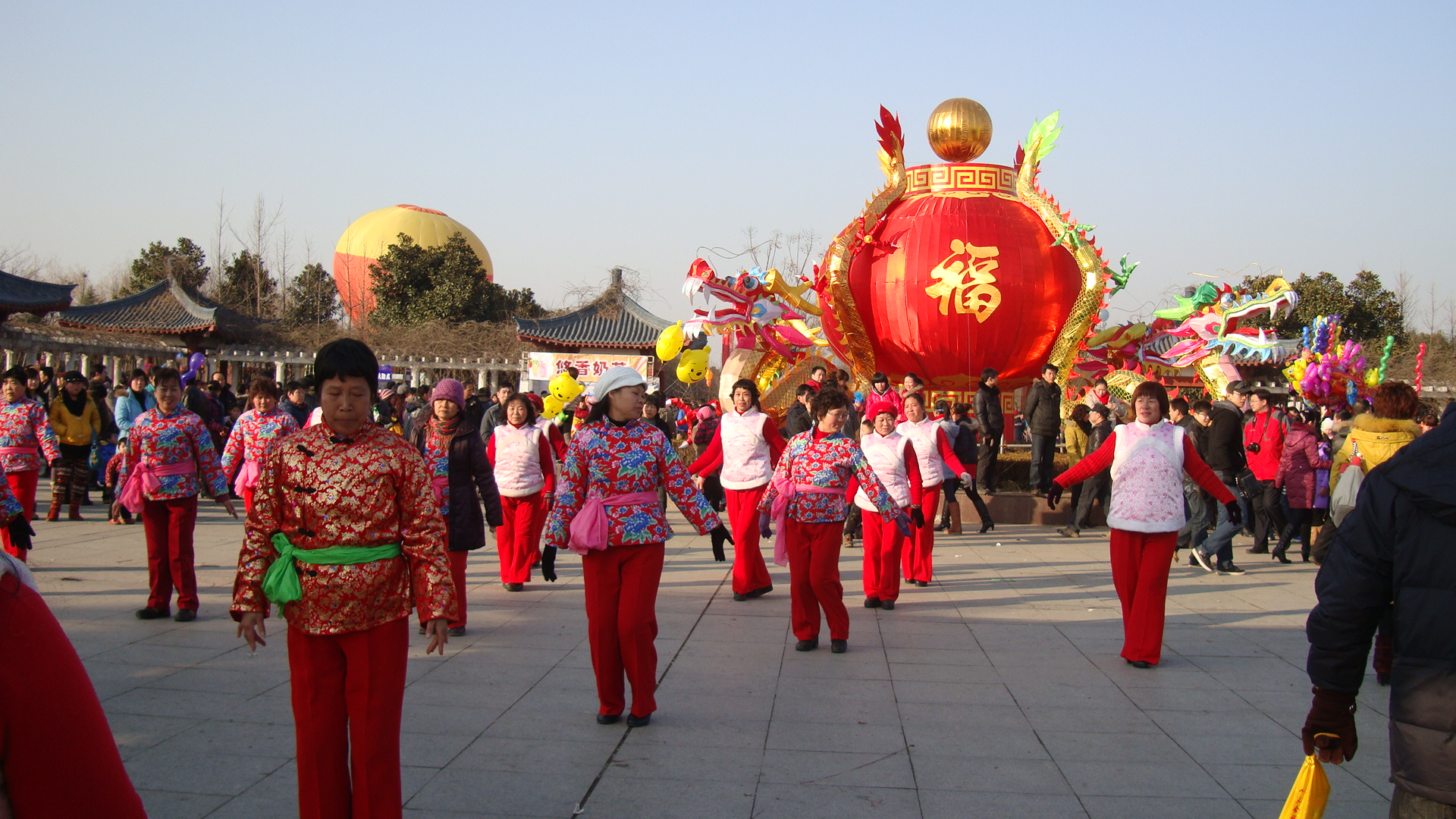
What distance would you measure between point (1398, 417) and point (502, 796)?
469cm

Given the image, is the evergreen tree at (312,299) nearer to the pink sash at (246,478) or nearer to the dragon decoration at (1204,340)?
the dragon decoration at (1204,340)

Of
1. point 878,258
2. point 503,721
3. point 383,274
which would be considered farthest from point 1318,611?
point 383,274

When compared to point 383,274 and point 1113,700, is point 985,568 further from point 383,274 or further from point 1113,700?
point 383,274

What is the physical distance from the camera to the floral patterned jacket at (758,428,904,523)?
5395 mm

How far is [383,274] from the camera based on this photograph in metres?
30.8

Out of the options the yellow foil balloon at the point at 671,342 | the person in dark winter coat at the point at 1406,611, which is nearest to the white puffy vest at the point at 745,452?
the person in dark winter coat at the point at 1406,611

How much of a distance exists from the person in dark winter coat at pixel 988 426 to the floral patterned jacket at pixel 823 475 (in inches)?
262

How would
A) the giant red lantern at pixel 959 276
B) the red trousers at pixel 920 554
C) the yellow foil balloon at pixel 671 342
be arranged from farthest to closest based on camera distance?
the yellow foil balloon at pixel 671 342, the giant red lantern at pixel 959 276, the red trousers at pixel 920 554

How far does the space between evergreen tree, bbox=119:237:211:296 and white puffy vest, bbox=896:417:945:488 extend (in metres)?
31.6

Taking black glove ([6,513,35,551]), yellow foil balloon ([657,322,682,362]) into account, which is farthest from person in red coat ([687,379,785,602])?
yellow foil balloon ([657,322,682,362])

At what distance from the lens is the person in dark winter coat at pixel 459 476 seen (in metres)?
5.52

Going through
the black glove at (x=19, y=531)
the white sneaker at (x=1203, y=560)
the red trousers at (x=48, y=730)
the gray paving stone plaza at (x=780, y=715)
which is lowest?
the white sneaker at (x=1203, y=560)

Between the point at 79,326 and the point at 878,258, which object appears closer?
the point at 878,258

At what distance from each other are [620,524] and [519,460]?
2890 mm
